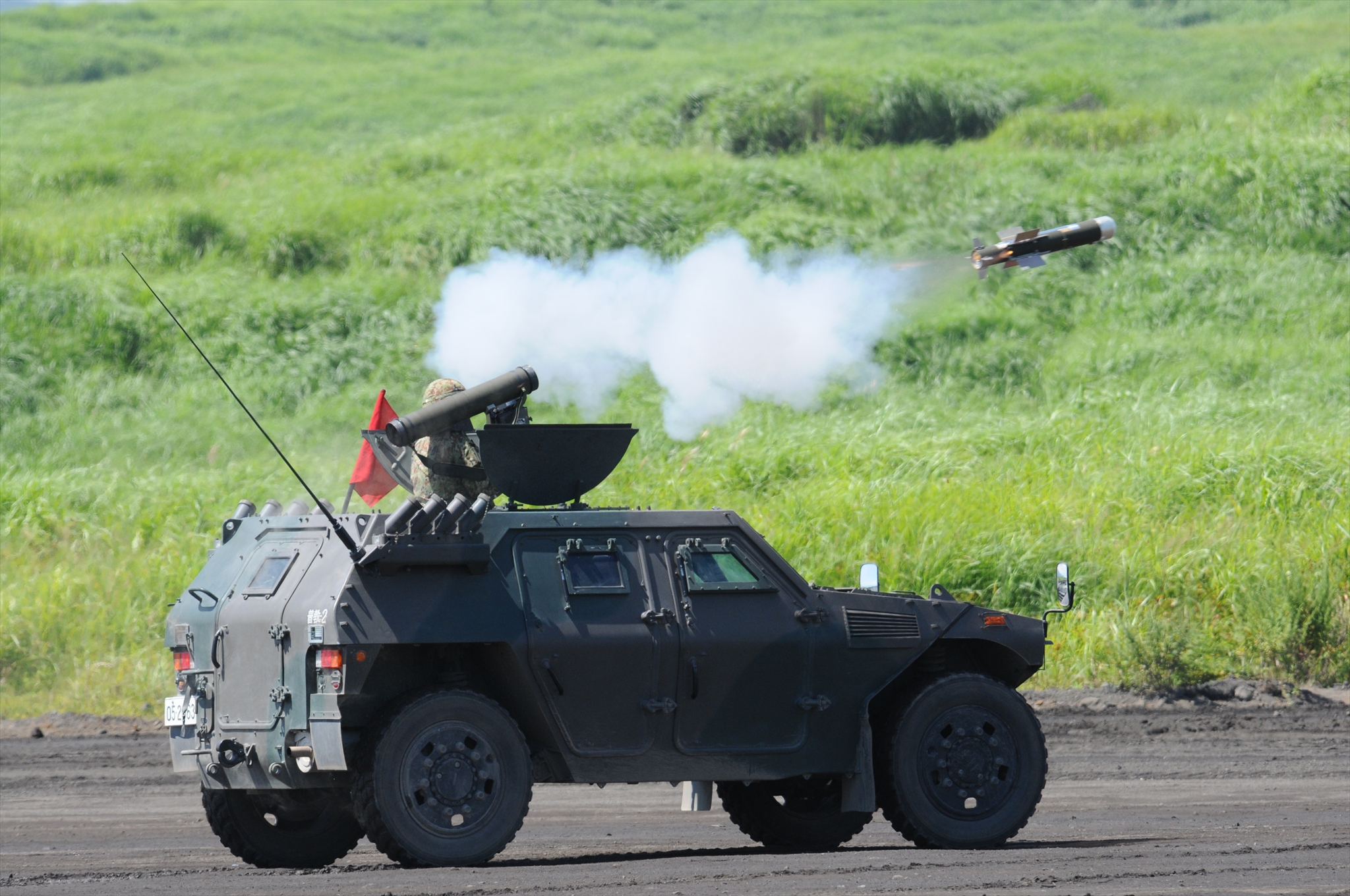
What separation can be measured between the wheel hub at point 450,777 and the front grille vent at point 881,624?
206 cm

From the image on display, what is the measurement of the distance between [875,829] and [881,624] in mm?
1943

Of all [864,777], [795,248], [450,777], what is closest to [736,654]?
[864,777]

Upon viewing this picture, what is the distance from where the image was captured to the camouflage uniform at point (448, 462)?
984 centimetres

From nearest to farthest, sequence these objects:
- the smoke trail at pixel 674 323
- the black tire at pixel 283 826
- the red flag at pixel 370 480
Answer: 1. the black tire at pixel 283 826
2. the red flag at pixel 370 480
3. the smoke trail at pixel 674 323

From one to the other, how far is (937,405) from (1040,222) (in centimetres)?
522

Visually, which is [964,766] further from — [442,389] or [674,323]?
[674,323]

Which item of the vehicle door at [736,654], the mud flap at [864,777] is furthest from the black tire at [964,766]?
the vehicle door at [736,654]

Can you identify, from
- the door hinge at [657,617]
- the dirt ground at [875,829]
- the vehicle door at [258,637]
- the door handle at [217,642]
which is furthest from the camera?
the door handle at [217,642]

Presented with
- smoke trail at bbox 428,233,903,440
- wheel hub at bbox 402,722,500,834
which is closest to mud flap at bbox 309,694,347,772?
wheel hub at bbox 402,722,500,834

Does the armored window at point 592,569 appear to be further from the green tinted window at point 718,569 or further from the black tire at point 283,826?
the black tire at point 283,826

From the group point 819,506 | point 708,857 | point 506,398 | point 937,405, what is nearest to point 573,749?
point 708,857

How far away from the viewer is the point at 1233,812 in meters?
10.9

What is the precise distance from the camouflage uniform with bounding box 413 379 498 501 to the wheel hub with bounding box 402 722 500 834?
161 cm

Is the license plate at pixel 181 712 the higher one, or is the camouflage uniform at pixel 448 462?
the camouflage uniform at pixel 448 462
